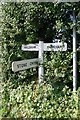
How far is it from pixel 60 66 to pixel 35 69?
720 millimetres

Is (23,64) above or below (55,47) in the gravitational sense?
below

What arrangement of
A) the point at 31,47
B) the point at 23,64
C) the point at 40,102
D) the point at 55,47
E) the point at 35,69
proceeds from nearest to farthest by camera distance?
the point at 23,64 → the point at 40,102 → the point at 55,47 → the point at 31,47 → the point at 35,69

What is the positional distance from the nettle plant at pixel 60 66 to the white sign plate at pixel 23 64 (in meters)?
0.24

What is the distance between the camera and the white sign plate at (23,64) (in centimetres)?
485

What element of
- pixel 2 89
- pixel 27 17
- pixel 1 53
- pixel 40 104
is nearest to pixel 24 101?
pixel 40 104

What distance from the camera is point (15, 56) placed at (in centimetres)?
602

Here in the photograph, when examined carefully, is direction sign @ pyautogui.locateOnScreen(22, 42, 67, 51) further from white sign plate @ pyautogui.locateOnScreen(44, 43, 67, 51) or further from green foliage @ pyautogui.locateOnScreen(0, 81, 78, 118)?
green foliage @ pyautogui.locateOnScreen(0, 81, 78, 118)

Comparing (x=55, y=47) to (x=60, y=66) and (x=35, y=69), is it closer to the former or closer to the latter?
(x=60, y=66)

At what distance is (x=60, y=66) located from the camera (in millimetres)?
5312

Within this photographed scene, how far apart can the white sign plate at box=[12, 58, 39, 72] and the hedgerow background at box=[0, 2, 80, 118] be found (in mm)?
241

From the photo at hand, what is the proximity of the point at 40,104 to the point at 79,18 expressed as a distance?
1.82m

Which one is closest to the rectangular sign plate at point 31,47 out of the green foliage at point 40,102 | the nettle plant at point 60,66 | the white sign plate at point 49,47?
the white sign plate at point 49,47

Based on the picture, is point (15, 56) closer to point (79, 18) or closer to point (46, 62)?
point (46, 62)

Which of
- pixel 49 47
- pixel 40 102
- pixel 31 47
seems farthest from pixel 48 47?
pixel 40 102
